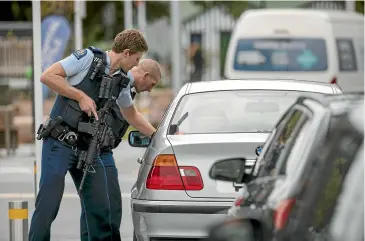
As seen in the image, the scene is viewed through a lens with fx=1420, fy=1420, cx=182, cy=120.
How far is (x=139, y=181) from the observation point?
884 centimetres

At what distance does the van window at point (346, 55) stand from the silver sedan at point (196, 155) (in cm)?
1627

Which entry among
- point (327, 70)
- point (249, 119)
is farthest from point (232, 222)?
point (327, 70)

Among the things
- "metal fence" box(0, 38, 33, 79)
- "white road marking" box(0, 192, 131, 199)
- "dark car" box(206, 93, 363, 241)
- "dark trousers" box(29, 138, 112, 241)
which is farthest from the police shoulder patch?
"metal fence" box(0, 38, 33, 79)

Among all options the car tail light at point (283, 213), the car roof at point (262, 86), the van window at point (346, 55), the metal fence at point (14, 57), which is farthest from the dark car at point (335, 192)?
the metal fence at point (14, 57)

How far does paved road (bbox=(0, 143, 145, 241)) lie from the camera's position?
12297mm

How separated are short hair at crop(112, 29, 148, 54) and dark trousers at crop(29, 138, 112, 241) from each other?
28.5 inches

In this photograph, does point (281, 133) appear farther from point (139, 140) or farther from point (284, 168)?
point (139, 140)

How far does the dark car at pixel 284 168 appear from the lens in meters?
5.06

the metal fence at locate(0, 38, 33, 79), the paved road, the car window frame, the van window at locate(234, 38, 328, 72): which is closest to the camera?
the car window frame

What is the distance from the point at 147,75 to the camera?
9703 mm

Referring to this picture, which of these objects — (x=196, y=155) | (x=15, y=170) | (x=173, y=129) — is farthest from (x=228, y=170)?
(x=15, y=170)

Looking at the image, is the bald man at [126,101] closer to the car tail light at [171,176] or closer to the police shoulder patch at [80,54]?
the police shoulder patch at [80,54]

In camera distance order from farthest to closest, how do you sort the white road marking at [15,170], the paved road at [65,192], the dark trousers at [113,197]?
the white road marking at [15,170] → the paved road at [65,192] → the dark trousers at [113,197]

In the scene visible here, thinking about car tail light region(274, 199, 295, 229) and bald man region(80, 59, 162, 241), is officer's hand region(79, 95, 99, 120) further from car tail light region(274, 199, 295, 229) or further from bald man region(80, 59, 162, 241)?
car tail light region(274, 199, 295, 229)
